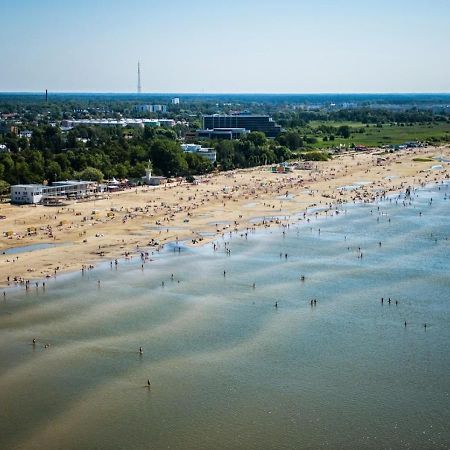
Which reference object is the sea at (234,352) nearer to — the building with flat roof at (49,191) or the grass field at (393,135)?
the building with flat roof at (49,191)

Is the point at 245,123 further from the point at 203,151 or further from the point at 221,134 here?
the point at 203,151

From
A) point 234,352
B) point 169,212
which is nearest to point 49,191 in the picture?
point 169,212

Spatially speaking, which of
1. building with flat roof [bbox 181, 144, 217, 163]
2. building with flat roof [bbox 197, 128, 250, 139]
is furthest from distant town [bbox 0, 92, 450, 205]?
building with flat roof [bbox 181, 144, 217, 163]

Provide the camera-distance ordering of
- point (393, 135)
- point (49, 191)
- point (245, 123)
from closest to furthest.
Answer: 1. point (49, 191)
2. point (245, 123)
3. point (393, 135)

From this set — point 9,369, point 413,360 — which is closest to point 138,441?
point 9,369

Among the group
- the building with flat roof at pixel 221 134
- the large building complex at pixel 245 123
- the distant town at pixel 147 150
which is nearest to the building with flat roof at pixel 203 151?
the distant town at pixel 147 150

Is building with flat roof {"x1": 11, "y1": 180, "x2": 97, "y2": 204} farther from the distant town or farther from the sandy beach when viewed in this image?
the sandy beach
